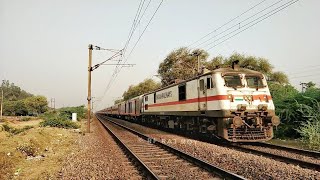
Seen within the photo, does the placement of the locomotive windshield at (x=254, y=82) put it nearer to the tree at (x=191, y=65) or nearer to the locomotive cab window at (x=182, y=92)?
the locomotive cab window at (x=182, y=92)

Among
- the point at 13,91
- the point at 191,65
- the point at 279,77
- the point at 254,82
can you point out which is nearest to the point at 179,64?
the point at 191,65

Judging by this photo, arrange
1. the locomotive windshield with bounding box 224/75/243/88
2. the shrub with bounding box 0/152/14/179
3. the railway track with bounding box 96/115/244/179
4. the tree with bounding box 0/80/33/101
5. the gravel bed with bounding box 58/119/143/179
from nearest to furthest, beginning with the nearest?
the railway track with bounding box 96/115/244/179
the gravel bed with bounding box 58/119/143/179
the shrub with bounding box 0/152/14/179
the locomotive windshield with bounding box 224/75/243/88
the tree with bounding box 0/80/33/101

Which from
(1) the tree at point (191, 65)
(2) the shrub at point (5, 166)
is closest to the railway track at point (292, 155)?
(2) the shrub at point (5, 166)

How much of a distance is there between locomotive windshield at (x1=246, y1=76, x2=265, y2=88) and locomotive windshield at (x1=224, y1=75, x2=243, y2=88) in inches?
18.0

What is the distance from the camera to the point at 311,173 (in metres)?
8.23

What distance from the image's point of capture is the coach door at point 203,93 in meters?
15.6

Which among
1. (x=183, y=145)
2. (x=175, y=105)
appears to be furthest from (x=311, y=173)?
(x=175, y=105)

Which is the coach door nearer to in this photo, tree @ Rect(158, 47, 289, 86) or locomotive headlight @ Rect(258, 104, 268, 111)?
locomotive headlight @ Rect(258, 104, 268, 111)

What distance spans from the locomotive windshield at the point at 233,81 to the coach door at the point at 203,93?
1.24 metres

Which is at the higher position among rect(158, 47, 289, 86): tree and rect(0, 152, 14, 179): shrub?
rect(158, 47, 289, 86): tree

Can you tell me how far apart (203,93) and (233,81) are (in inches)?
67.0

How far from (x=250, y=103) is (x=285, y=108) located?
4.95 meters

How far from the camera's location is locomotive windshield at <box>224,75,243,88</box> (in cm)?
1468

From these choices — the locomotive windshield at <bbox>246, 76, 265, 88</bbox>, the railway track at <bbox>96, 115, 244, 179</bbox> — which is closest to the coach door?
the locomotive windshield at <bbox>246, 76, 265, 88</bbox>
